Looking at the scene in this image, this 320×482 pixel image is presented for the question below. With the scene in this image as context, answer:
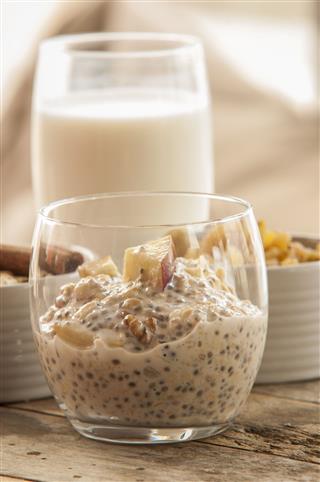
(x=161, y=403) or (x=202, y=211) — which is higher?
(x=202, y=211)

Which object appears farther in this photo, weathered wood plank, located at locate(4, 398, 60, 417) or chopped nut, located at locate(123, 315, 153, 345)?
weathered wood plank, located at locate(4, 398, 60, 417)

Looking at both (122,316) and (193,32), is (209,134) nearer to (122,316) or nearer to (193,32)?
(122,316)

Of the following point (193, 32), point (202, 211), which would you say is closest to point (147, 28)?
point (193, 32)

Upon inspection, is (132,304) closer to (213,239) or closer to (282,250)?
(213,239)

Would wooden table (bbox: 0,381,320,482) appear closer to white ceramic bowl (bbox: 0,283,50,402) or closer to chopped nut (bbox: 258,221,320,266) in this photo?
white ceramic bowl (bbox: 0,283,50,402)

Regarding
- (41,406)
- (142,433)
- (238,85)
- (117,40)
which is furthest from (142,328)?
(238,85)

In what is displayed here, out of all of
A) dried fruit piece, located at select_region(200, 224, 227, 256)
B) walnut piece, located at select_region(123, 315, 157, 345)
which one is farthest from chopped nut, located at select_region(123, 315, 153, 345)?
dried fruit piece, located at select_region(200, 224, 227, 256)

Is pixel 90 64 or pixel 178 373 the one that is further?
pixel 90 64
